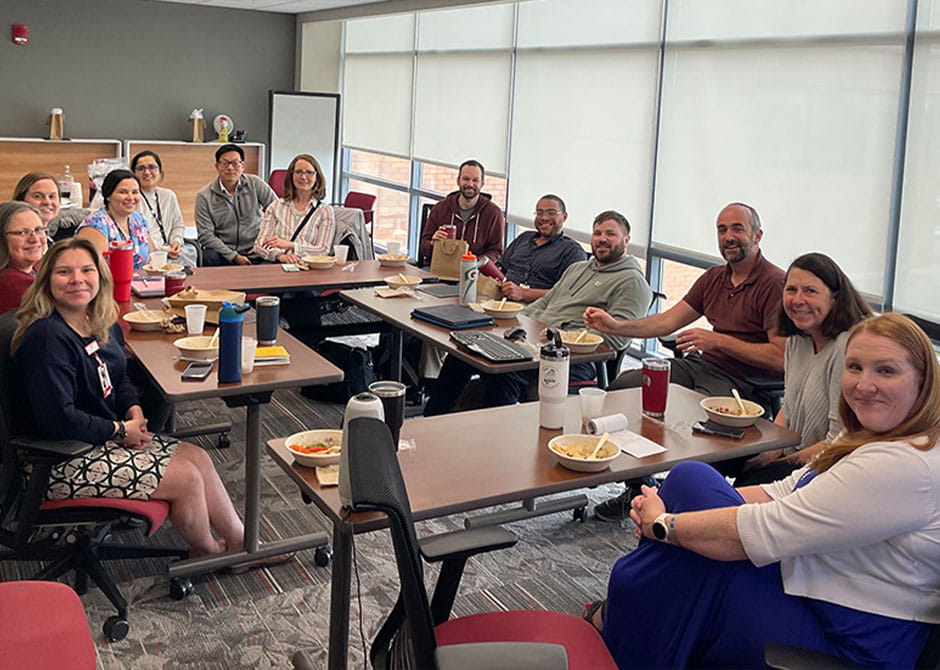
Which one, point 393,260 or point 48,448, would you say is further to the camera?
point 393,260

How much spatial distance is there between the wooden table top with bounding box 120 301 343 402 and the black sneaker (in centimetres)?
129

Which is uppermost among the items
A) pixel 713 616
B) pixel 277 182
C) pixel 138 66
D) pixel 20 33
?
pixel 20 33

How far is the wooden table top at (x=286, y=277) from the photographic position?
4.64 metres

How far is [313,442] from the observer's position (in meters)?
2.45

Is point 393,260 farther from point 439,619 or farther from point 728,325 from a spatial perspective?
point 439,619

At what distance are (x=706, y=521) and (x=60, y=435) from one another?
74.1 inches

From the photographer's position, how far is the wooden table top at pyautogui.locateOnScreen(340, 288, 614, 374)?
3502mm

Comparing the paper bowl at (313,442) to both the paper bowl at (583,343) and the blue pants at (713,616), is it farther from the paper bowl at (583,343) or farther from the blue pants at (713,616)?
the paper bowl at (583,343)

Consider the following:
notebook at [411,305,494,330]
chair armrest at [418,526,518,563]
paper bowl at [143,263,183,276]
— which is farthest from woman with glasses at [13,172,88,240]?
chair armrest at [418,526,518,563]

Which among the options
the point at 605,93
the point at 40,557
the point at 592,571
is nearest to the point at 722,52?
the point at 605,93

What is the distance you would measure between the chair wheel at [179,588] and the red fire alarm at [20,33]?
7.57 m

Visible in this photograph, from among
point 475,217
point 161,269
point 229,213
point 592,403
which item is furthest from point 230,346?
point 229,213

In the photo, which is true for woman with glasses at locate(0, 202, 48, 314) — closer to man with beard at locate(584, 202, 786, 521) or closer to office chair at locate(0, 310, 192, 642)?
office chair at locate(0, 310, 192, 642)

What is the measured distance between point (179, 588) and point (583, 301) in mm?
2243
